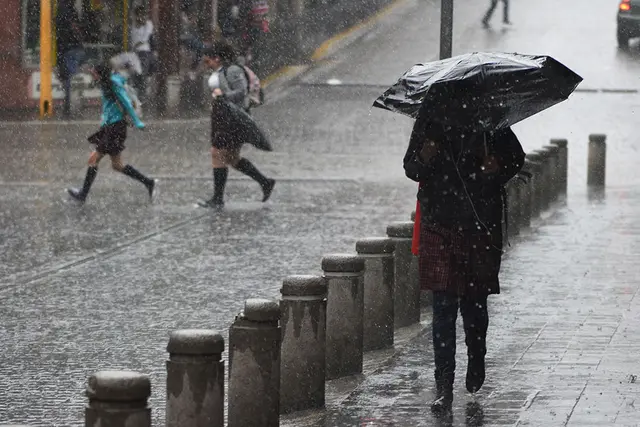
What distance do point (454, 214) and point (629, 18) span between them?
93.6ft

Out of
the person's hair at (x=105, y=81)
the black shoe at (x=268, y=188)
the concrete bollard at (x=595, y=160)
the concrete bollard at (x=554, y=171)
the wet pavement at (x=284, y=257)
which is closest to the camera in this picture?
the wet pavement at (x=284, y=257)

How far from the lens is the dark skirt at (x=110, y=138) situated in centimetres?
1789

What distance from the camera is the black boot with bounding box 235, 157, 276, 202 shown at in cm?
1789

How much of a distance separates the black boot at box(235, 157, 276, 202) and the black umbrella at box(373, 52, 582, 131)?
9668 millimetres

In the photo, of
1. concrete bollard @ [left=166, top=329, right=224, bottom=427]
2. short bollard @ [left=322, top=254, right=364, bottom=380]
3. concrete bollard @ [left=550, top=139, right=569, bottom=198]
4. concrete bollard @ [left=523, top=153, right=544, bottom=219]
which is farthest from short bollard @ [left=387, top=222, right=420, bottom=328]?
concrete bollard @ [left=550, top=139, right=569, bottom=198]

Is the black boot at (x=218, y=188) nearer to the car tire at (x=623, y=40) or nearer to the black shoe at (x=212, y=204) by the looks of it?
the black shoe at (x=212, y=204)

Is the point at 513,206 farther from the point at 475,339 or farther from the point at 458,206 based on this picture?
the point at 458,206

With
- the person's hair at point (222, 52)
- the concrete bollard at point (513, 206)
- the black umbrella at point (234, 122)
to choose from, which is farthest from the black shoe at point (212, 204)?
the concrete bollard at point (513, 206)

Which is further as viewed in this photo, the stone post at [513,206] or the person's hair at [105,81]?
the person's hair at [105,81]

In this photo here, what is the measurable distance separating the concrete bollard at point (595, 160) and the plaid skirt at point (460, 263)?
12.7m

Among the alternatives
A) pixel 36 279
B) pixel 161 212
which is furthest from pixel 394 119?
pixel 36 279

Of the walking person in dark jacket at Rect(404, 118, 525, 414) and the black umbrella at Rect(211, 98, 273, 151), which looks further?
the black umbrella at Rect(211, 98, 273, 151)

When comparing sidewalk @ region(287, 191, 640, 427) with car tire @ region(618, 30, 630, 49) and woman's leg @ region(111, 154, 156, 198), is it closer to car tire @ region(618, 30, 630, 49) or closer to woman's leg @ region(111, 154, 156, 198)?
woman's leg @ region(111, 154, 156, 198)

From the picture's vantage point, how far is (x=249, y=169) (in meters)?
17.9
